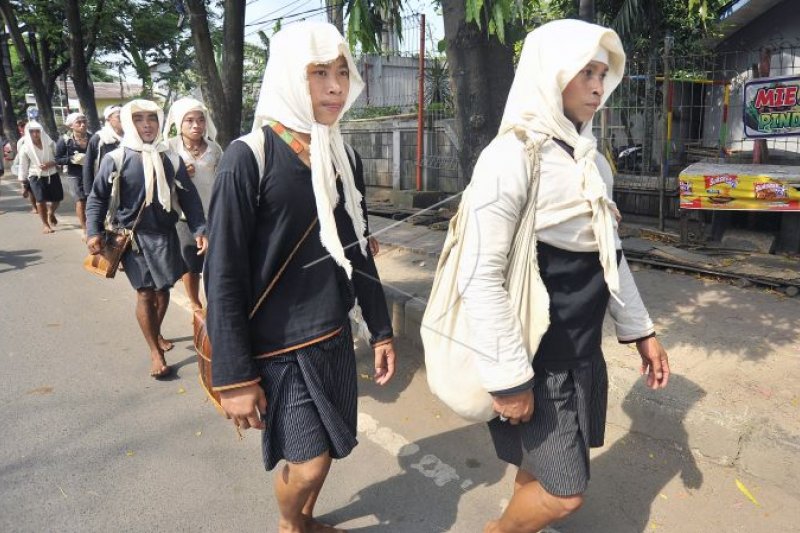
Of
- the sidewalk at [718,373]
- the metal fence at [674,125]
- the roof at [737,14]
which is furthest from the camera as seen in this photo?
the roof at [737,14]

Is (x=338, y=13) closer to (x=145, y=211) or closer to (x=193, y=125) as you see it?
(x=193, y=125)

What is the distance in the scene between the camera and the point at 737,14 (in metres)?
8.70

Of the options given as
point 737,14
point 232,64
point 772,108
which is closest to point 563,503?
point 772,108

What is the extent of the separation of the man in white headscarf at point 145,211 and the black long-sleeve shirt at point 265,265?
7.63ft

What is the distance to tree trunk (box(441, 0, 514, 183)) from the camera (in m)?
4.21

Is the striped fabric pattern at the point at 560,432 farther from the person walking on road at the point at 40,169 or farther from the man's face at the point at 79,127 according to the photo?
the person walking on road at the point at 40,169

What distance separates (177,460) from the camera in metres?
3.16

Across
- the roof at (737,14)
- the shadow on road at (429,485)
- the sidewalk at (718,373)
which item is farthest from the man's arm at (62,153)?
the roof at (737,14)

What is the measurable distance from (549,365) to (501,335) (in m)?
0.26

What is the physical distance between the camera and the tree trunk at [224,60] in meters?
6.94

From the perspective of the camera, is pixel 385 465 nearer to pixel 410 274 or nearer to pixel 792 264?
pixel 410 274

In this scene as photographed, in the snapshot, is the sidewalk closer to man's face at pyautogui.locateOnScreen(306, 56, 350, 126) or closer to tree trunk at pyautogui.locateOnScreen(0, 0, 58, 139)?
man's face at pyautogui.locateOnScreen(306, 56, 350, 126)

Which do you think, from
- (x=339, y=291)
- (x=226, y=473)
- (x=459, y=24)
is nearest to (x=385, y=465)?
(x=226, y=473)

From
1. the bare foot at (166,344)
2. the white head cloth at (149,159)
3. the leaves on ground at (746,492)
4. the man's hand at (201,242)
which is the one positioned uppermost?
the white head cloth at (149,159)
